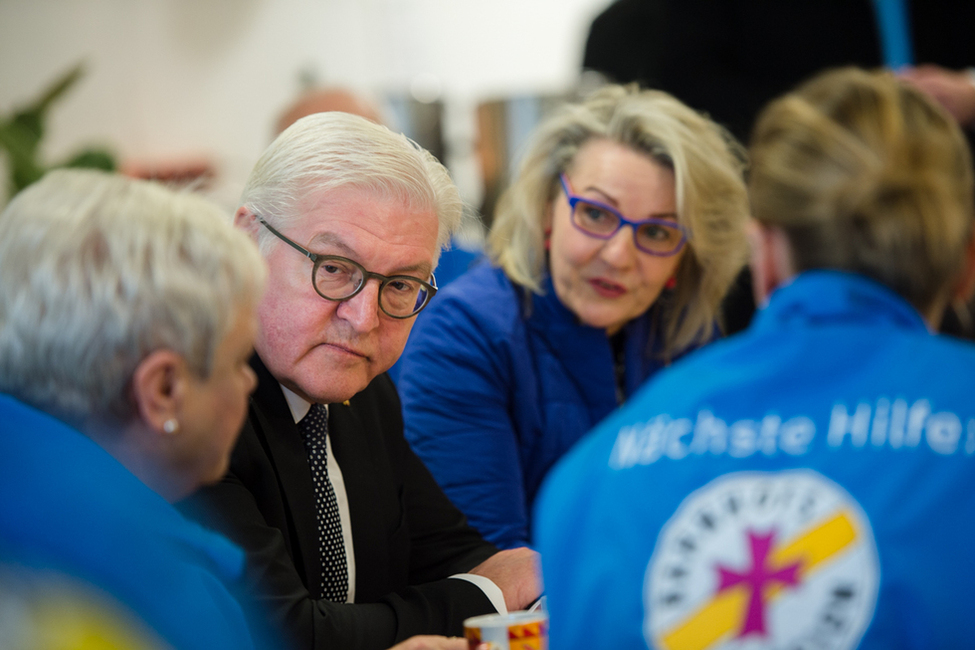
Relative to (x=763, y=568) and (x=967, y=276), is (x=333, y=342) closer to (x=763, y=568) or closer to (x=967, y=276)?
(x=763, y=568)

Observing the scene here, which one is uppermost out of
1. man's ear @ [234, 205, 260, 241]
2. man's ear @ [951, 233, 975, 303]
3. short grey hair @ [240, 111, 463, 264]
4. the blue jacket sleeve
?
short grey hair @ [240, 111, 463, 264]

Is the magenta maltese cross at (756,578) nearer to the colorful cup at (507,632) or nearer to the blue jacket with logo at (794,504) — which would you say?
the blue jacket with logo at (794,504)

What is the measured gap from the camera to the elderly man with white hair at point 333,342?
1453 mm

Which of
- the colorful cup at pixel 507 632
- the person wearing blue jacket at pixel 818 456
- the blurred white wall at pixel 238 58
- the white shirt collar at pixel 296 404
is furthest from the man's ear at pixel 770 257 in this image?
the blurred white wall at pixel 238 58

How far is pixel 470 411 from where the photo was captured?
205 centimetres

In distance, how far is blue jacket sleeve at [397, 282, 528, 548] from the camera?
199 cm

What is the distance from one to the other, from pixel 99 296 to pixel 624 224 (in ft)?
4.67

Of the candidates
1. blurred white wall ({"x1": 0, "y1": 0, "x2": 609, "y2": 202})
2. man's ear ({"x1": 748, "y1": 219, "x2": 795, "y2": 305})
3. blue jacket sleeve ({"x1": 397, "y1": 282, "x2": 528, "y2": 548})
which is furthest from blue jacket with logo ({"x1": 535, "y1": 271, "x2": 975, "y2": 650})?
blurred white wall ({"x1": 0, "y1": 0, "x2": 609, "y2": 202})

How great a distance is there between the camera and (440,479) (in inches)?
80.0

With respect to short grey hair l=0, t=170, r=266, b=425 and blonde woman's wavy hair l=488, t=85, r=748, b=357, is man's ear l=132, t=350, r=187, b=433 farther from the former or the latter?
blonde woman's wavy hair l=488, t=85, r=748, b=357

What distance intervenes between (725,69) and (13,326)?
9.55 feet

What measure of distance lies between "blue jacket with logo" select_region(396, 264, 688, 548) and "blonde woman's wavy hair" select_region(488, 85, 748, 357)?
0.37 feet

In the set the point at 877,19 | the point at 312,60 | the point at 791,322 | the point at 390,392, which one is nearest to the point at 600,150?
the point at 390,392

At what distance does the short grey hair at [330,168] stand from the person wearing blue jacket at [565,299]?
0.63 m
